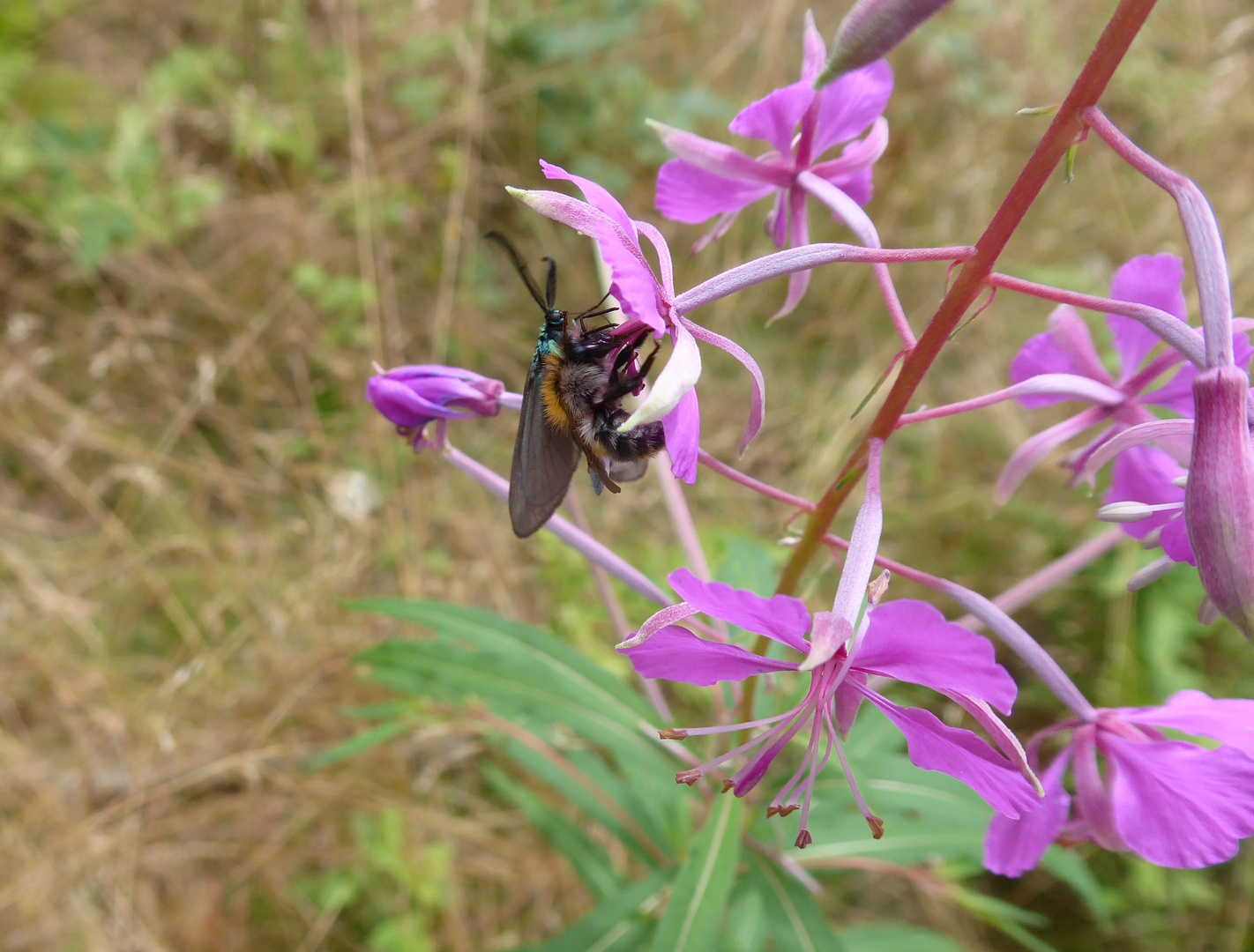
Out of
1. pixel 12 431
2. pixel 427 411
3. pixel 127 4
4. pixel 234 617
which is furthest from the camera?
pixel 127 4

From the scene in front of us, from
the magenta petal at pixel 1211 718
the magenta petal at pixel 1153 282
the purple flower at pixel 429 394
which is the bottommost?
the magenta petal at pixel 1211 718

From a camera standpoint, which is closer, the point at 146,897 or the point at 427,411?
the point at 427,411

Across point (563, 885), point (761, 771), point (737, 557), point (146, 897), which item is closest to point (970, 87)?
point (737, 557)

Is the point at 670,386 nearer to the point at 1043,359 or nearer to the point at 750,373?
the point at 750,373

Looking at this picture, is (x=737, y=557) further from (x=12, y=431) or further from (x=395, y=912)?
(x=12, y=431)

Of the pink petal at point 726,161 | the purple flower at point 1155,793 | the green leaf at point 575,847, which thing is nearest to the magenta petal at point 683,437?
the pink petal at point 726,161

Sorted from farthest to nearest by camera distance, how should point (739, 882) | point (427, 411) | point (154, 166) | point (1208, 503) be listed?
point (154, 166), point (739, 882), point (427, 411), point (1208, 503)

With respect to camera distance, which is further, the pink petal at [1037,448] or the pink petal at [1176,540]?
the pink petal at [1037,448]

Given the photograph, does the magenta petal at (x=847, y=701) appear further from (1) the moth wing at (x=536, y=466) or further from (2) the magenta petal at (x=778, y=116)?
(2) the magenta petal at (x=778, y=116)
